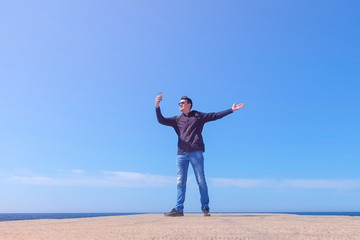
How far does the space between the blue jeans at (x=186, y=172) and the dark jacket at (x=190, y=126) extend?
148 millimetres

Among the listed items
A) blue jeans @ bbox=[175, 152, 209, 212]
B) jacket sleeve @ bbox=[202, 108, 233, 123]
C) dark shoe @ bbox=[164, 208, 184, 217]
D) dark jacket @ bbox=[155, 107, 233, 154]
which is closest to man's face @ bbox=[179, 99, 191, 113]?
dark jacket @ bbox=[155, 107, 233, 154]

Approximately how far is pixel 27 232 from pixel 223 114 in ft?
16.2

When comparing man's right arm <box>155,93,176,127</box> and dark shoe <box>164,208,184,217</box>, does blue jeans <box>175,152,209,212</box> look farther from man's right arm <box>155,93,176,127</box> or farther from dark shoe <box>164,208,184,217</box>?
man's right arm <box>155,93,176,127</box>

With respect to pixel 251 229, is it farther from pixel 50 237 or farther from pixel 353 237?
pixel 50 237

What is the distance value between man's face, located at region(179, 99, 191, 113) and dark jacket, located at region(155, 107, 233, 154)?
12cm

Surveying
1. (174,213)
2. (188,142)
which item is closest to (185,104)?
(188,142)

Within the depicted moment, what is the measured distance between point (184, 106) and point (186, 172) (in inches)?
62.5

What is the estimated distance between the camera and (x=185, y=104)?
8.12m

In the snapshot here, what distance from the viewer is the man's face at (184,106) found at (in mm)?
8125

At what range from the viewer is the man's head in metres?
8.12

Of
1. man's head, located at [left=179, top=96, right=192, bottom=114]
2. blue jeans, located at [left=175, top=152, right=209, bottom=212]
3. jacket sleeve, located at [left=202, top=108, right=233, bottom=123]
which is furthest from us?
man's head, located at [left=179, top=96, right=192, bottom=114]

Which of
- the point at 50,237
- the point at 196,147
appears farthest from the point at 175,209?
the point at 50,237

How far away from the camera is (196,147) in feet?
24.8

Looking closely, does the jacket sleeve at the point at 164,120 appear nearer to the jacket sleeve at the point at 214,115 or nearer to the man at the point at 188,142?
the man at the point at 188,142
